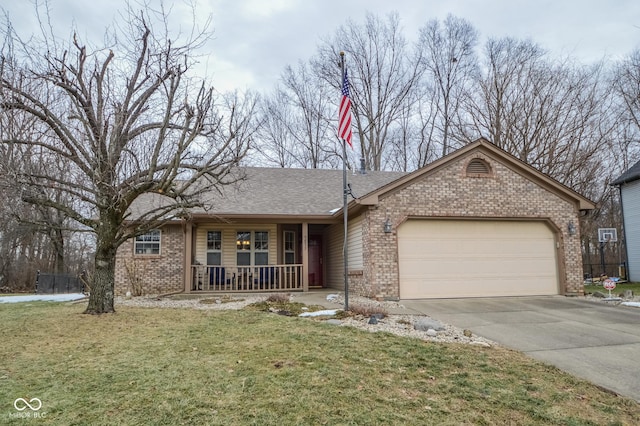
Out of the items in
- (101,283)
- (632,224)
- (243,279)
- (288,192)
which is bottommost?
(243,279)

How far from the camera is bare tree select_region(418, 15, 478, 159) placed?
24.1m

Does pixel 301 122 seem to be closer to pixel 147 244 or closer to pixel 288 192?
pixel 288 192

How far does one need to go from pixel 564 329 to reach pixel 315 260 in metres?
10.2

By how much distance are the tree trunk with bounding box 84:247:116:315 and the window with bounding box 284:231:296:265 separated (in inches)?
294

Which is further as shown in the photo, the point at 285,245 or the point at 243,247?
the point at 285,245

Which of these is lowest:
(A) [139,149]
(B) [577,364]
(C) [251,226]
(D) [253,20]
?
(B) [577,364]

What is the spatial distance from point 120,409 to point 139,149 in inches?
286

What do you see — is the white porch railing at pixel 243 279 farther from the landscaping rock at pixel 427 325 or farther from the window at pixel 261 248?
the landscaping rock at pixel 427 325

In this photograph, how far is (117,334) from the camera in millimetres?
6000

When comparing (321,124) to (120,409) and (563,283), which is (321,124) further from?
(120,409)

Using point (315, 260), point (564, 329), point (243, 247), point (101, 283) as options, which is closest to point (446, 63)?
point (315, 260)

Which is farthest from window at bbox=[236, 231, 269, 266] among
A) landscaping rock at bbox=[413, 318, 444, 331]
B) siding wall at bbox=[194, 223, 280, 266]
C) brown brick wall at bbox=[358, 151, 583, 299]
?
landscaping rock at bbox=[413, 318, 444, 331]

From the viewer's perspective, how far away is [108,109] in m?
7.84

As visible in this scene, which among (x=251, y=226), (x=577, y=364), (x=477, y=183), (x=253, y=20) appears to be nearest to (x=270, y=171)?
(x=251, y=226)
